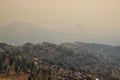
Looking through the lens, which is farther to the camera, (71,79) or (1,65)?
(71,79)

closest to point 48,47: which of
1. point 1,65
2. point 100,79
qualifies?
point 100,79

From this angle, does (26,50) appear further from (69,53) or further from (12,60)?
(12,60)

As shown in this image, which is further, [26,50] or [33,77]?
[26,50]

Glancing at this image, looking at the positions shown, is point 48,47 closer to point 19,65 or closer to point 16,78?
point 19,65

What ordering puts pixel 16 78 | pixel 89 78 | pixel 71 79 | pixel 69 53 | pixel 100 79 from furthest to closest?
pixel 69 53, pixel 100 79, pixel 89 78, pixel 71 79, pixel 16 78

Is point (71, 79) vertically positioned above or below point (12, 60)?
below

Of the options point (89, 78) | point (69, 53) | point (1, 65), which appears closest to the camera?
point (1, 65)

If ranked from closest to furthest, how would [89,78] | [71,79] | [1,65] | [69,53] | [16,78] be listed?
1. [16,78]
2. [1,65]
3. [71,79]
4. [89,78]
5. [69,53]

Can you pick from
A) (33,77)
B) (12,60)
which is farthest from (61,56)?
(33,77)

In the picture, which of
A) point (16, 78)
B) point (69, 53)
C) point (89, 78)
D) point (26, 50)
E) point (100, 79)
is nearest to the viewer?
point (16, 78)
